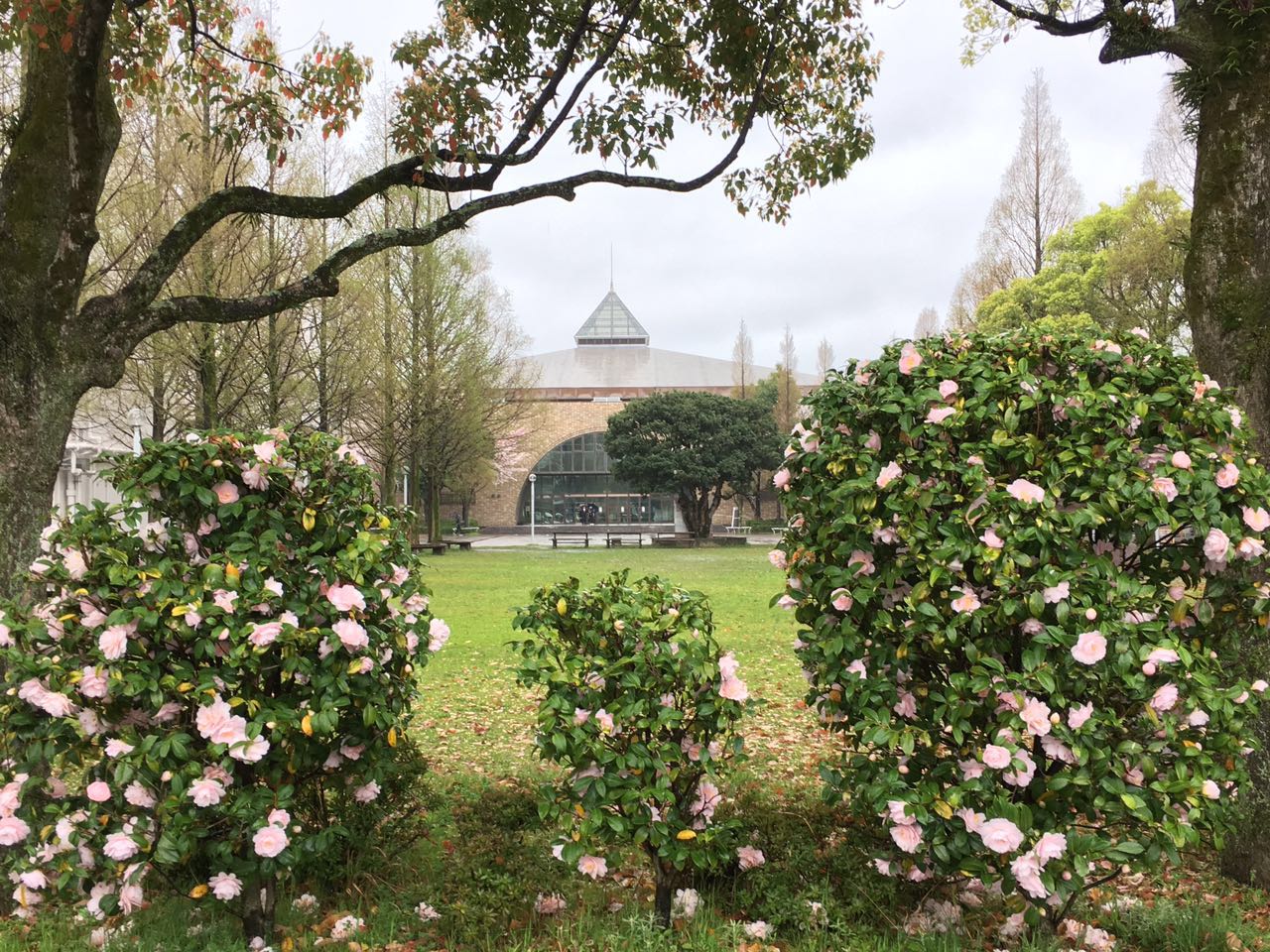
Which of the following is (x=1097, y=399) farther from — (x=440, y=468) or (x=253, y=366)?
(x=440, y=468)

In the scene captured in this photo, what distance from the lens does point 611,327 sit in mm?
61625

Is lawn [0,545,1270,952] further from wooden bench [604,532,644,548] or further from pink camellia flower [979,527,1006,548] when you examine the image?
wooden bench [604,532,644,548]

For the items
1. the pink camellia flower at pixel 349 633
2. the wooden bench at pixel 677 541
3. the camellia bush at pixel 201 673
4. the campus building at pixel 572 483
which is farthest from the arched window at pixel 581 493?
the pink camellia flower at pixel 349 633

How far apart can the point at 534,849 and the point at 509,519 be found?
150 ft

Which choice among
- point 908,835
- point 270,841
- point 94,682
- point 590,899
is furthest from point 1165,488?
point 94,682

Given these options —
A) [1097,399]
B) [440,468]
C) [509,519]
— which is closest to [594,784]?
[1097,399]

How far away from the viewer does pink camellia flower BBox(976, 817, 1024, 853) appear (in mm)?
2459

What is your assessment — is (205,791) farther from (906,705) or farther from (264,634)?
(906,705)

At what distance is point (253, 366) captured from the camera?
1302cm

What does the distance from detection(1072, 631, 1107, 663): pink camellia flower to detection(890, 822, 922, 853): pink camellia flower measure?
0.77m

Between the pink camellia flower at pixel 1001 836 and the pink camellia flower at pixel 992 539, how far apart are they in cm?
86

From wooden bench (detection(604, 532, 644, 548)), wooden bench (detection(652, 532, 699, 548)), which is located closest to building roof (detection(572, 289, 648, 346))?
wooden bench (detection(604, 532, 644, 548))

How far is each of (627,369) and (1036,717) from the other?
56.7 metres

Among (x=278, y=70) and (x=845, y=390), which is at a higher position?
(x=278, y=70)
